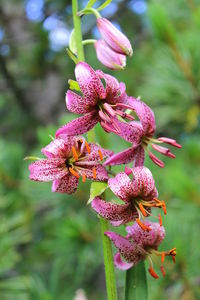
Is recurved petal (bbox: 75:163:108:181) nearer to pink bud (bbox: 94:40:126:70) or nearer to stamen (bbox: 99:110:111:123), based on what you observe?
stamen (bbox: 99:110:111:123)

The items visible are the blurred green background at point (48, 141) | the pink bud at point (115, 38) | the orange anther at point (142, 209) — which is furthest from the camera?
the blurred green background at point (48, 141)

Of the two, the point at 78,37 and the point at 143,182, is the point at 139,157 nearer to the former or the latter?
the point at 143,182

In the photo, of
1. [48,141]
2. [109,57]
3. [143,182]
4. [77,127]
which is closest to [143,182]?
[143,182]

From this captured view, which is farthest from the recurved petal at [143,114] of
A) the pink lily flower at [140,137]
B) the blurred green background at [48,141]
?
the blurred green background at [48,141]

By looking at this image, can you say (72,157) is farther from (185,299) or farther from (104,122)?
(185,299)

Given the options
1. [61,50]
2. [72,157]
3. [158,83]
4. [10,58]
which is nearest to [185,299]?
[72,157]

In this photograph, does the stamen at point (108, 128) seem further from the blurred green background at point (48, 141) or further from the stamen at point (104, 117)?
the blurred green background at point (48, 141)
